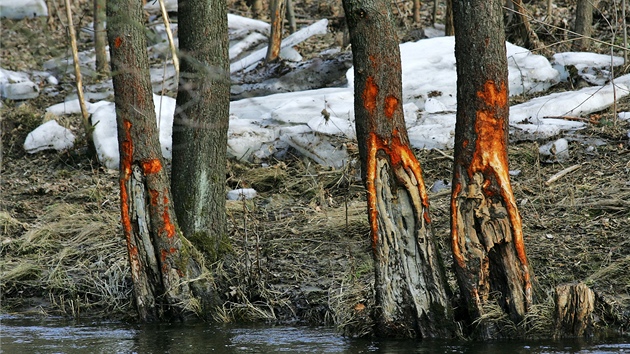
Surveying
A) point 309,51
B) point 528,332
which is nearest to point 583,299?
point 528,332

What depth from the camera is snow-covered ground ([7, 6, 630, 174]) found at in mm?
9531

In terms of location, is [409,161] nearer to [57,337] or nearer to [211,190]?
[211,190]

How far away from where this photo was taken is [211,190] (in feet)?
23.0

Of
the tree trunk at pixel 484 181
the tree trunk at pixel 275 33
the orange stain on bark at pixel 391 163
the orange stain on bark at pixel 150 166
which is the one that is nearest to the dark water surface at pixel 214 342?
the tree trunk at pixel 484 181

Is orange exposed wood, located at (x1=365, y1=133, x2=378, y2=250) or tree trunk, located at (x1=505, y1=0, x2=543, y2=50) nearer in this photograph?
orange exposed wood, located at (x1=365, y1=133, x2=378, y2=250)

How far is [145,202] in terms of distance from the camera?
642 cm

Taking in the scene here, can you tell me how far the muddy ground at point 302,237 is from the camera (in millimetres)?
6488

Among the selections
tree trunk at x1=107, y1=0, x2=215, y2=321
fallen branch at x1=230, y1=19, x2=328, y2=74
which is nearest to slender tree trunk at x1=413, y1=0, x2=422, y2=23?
fallen branch at x1=230, y1=19, x2=328, y2=74

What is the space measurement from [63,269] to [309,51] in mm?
8183

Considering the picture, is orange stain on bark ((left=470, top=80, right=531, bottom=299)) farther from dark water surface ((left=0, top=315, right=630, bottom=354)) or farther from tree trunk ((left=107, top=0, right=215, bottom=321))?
tree trunk ((left=107, top=0, right=215, bottom=321))

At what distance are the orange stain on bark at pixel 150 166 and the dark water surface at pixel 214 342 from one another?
133 centimetres

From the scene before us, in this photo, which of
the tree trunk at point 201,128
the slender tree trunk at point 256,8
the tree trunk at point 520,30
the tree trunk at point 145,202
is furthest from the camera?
the slender tree trunk at point 256,8

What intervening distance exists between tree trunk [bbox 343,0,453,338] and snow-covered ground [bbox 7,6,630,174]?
368cm

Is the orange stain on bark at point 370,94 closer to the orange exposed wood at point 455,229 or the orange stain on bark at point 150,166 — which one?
the orange exposed wood at point 455,229
